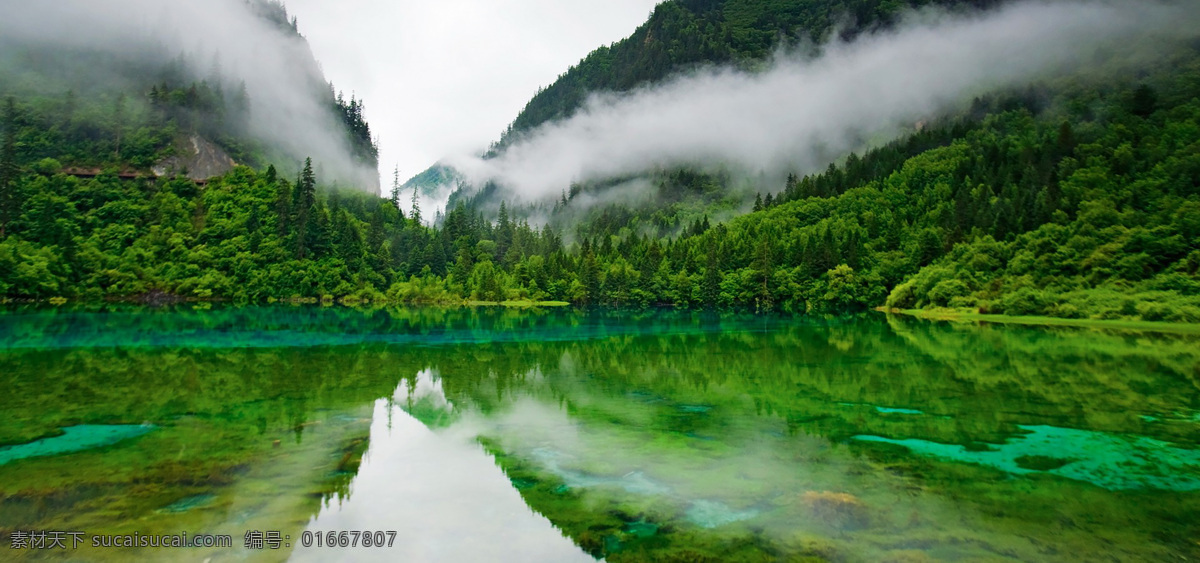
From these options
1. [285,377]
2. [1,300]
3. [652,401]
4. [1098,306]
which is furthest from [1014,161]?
[1,300]

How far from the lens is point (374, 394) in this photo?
23484 millimetres

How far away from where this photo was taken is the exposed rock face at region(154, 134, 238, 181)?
427 feet

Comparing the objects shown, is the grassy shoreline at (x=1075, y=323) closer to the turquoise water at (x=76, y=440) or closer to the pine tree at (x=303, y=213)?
the turquoise water at (x=76, y=440)

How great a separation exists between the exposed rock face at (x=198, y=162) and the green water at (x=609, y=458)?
4712 inches

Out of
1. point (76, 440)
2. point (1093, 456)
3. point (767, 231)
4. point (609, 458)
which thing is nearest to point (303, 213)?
point (767, 231)

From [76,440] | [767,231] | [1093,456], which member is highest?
[767,231]

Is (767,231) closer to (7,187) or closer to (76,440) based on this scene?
(76,440)

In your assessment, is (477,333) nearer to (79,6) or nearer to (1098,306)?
(1098,306)

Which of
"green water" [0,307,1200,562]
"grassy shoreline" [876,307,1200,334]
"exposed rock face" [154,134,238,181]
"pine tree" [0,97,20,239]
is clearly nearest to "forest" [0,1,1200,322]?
"pine tree" [0,97,20,239]

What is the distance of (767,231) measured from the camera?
5404 inches

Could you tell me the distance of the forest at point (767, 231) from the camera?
7612 centimetres

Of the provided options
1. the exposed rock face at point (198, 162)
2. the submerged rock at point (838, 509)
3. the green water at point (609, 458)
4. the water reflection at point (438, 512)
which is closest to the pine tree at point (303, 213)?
the exposed rock face at point (198, 162)

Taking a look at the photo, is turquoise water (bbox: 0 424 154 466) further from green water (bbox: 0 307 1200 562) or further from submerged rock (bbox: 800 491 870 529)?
submerged rock (bbox: 800 491 870 529)

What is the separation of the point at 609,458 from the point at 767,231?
129m
